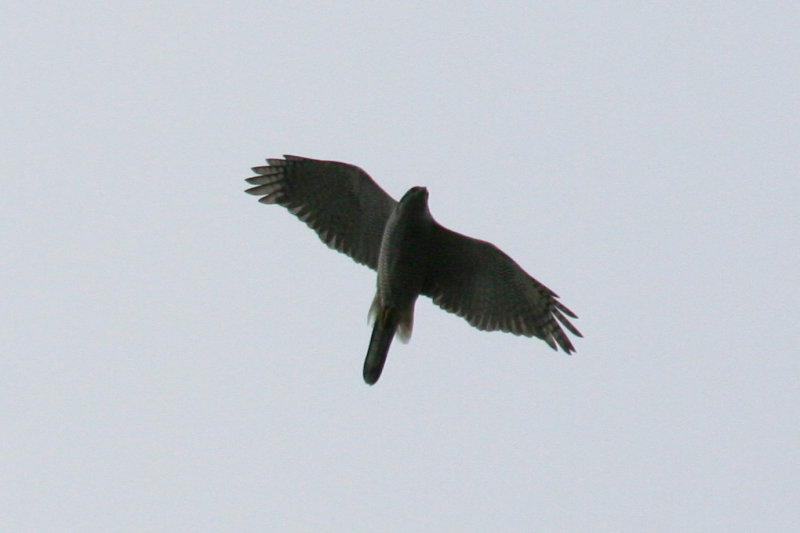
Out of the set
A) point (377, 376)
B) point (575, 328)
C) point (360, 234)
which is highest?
point (360, 234)

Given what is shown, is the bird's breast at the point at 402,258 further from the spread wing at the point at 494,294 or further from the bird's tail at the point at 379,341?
the spread wing at the point at 494,294

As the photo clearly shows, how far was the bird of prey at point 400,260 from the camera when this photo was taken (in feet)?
35.4

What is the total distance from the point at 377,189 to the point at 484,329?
182 centimetres

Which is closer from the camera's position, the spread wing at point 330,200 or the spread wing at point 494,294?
the spread wing at point 494,294

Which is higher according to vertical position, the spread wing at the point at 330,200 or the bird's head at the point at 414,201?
the spread wing at the point at 330,200

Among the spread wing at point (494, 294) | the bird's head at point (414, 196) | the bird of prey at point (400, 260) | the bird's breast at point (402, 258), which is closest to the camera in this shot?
the bird's head at point (414, 196)

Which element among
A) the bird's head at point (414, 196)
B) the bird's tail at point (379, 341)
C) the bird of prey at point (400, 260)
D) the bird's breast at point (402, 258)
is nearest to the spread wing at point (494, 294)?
the bird of prey at point (400, 260)

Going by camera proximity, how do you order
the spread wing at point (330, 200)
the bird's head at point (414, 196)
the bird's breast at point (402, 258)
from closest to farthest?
the bird's head at point (414, 196)
the bird's breast at point (402, 258)
the spread wing at point (330, 200)

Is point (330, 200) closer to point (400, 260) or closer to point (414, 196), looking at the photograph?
point (400, 260)

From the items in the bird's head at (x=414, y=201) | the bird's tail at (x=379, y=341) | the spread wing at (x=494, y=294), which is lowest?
the bird's tail at (x=379, y=341)

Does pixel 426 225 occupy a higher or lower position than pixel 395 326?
higher

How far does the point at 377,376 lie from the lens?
10797 mm

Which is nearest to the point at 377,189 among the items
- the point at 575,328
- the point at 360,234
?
the point at 360,234

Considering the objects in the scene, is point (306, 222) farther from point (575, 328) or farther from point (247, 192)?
point (575, 328)
